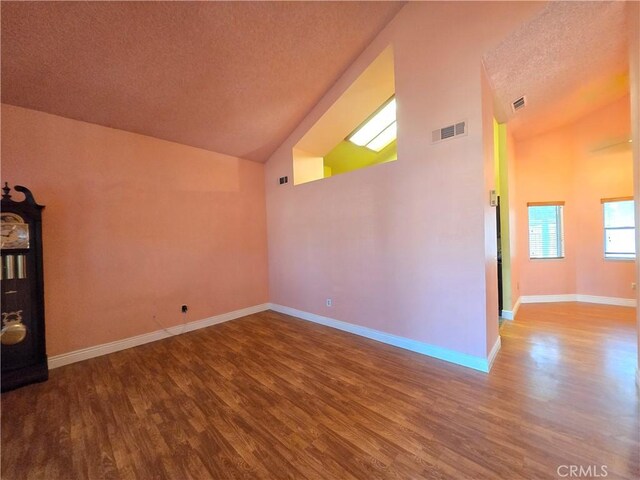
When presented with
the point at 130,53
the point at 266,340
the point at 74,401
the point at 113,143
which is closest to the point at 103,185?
the point at 113,143

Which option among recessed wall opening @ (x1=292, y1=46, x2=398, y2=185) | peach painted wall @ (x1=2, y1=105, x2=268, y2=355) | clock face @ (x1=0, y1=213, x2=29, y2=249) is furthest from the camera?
recessed wall opening @ (x1=292, y1=46, x2=398, y2=185)

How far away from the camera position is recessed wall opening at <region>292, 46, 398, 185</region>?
334 cm

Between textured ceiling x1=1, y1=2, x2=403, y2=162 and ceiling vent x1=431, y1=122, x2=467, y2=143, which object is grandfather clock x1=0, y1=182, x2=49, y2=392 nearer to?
textured ceiling x1=1, y1=2, x2=403, y2=162

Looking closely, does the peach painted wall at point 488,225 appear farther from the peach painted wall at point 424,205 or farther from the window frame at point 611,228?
the window frame at point 611,228

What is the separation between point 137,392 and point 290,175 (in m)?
3.47

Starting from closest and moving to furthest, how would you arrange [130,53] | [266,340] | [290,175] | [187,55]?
1. [130,53]
2. [187,55]
3. [266,340]
4. [290,175]

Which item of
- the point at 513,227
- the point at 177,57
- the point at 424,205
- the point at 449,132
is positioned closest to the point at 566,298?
the point at 513,227

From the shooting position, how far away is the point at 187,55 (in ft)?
7.98

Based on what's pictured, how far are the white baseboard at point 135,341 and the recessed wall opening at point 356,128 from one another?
262cm

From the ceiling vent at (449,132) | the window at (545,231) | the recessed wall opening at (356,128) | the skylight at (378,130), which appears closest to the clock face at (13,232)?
the recessed wall opening at (356,128)

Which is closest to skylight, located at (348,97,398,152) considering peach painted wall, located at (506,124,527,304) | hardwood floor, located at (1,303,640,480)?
peach painted wall, located at (506,124,527,304)

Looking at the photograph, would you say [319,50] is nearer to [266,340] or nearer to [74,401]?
[266,340]

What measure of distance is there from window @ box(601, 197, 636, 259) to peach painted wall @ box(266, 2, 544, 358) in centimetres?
359

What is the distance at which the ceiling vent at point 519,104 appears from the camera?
3089 mm
